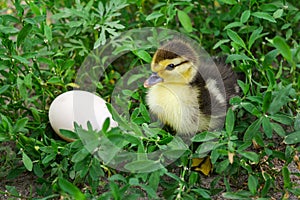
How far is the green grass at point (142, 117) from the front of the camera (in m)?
1.77

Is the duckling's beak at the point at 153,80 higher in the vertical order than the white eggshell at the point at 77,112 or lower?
higher

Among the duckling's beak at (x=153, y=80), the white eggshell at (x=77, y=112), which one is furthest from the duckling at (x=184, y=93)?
the white eggshell at (x=77, y=112)

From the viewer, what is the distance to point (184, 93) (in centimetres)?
208

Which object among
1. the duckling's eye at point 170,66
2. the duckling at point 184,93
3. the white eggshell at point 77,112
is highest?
the duckling's eye at point 170,66

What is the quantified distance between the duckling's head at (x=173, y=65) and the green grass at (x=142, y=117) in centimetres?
8

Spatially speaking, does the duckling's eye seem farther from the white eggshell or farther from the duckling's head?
the white eggshell

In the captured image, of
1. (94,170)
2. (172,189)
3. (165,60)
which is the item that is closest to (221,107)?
(165,60)

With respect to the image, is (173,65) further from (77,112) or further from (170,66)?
(77,112)

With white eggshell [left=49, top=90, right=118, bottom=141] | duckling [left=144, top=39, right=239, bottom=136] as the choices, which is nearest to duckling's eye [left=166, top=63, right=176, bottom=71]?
duckling [left=144, top=39, right=239, bottom=136]

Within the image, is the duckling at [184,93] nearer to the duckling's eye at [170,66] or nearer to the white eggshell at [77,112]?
the duckling's eye at [170,66]

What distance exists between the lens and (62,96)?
85.6 inches

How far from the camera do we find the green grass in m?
1.77

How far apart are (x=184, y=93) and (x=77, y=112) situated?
0.42 metres

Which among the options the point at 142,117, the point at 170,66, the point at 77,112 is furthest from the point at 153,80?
the point at 77,112
